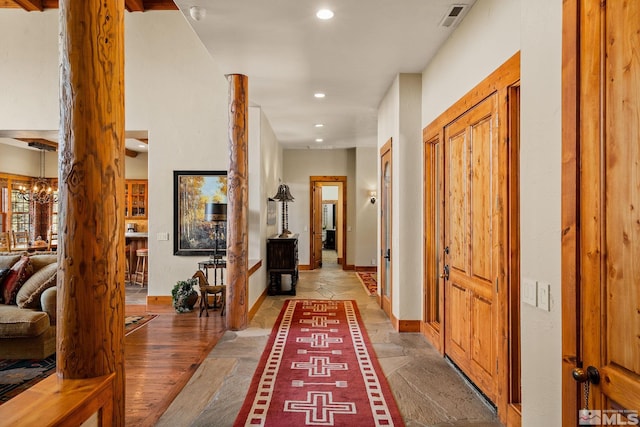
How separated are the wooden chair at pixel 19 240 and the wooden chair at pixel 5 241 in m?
0.10

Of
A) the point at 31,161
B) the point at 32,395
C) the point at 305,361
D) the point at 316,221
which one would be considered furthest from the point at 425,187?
the point at 31,161

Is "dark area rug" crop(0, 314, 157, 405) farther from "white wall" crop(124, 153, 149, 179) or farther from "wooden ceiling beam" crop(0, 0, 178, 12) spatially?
"white wall" crop(124, 153, 149, 179)

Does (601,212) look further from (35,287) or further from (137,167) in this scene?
(137,167)

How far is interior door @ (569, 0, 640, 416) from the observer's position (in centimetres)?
119

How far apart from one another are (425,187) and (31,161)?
10.4 metres

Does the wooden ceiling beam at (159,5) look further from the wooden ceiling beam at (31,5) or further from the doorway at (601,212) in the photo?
the doorway at (601,212)

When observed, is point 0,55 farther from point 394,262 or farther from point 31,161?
point 394,262

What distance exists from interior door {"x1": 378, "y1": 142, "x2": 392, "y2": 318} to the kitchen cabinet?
7.05 metres

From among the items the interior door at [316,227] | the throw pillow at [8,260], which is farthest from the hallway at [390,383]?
the interior door at [316,227]

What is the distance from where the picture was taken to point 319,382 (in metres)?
3.17

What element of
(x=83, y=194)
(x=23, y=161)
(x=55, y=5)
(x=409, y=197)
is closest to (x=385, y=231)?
(x=409, y=197)

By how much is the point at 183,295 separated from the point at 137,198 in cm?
609

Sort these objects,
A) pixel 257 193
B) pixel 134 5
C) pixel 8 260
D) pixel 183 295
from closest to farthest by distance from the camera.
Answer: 1. pixel 8 260
2. pixel 183 295
3. pixel 134 5
4. pixel 257 193

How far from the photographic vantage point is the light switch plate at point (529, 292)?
175 cm
